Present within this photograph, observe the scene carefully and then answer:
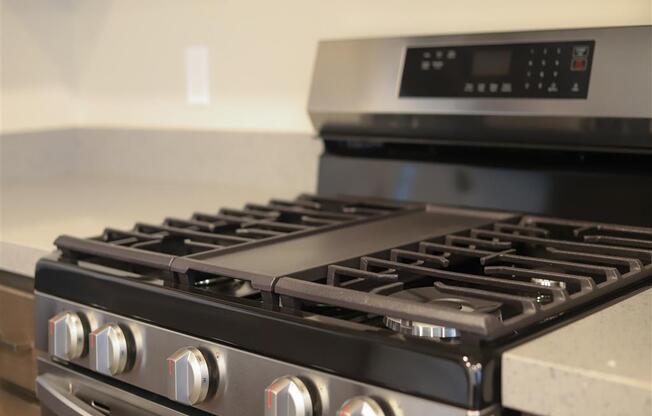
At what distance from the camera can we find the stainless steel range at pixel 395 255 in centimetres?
86

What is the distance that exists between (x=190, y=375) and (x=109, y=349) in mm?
156

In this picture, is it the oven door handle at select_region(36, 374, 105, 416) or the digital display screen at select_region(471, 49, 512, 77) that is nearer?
the oven door handle at select_region(36, 374, 105, 416)

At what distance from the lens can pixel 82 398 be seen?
1.18m

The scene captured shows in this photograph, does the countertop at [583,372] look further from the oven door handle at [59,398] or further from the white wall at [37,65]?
the white wall at [37,65]

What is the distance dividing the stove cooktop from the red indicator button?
0.22 metres

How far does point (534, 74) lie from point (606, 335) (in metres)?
0.60

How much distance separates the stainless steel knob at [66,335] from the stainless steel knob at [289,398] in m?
0.36

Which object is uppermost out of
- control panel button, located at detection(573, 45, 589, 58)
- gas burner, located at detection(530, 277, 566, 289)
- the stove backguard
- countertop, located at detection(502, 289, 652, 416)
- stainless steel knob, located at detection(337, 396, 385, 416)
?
control panel button, located at detection(573, 45, 589, 58)

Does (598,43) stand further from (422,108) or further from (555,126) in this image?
(422,108)

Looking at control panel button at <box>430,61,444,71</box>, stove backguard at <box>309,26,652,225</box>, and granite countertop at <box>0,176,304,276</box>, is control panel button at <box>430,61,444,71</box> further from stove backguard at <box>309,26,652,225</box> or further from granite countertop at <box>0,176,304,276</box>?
granite countertop at <box>0,176,304,276</box>

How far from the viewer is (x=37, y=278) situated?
1.26 metres

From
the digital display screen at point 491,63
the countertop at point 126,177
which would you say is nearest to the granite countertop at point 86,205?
the countertop at point 126,177

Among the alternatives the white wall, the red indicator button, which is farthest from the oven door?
the white wall

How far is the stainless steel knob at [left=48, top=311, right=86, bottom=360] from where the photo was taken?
1.16m
